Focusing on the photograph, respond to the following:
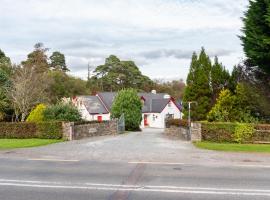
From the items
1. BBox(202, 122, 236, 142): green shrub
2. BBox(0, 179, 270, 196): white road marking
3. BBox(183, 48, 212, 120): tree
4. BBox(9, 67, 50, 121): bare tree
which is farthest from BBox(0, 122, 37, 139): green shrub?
BBox(0, 179, 270, 196): white road marking

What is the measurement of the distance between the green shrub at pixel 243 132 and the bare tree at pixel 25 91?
1244 inches

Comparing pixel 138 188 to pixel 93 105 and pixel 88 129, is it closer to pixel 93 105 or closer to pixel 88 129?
pixel 88 129

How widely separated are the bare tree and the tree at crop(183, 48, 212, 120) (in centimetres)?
2015

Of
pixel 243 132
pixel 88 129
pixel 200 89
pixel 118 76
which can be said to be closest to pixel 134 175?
pixel 243 132

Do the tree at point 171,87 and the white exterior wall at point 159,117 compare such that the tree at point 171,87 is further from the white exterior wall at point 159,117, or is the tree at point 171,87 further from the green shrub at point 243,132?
the green shrub at point 243,132

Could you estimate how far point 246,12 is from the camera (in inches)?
1205

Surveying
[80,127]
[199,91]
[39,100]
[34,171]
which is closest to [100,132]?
[80,127]

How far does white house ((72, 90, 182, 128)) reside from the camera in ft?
246

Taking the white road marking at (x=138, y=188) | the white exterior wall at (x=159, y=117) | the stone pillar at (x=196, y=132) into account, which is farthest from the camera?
the white exterior wall at (x=159, y=117)

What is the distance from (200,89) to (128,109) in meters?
14.9

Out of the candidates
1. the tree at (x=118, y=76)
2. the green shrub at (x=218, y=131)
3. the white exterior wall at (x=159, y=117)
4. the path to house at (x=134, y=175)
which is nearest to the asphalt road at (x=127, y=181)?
the path to house at (x=134, y=175)

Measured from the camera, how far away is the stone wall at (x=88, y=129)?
30.0 metres

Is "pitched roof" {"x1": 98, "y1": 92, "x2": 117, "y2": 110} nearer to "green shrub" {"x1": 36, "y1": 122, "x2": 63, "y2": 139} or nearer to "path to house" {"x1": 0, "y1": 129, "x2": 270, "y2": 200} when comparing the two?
"green shrub" {"x1": 36, "y1": 122, "x2": 63, "y2": 139}

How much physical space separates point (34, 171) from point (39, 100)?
1625 inches
